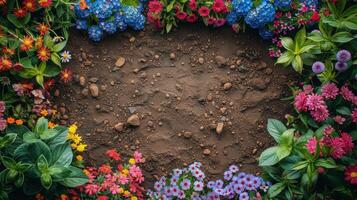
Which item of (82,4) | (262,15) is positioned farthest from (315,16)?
(82,4)

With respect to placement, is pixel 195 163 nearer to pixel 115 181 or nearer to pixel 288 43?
pixel 115 181

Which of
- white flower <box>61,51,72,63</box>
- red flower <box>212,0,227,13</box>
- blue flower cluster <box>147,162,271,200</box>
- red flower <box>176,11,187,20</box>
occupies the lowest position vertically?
blue flower cluster <box>147,162,271,200</box>

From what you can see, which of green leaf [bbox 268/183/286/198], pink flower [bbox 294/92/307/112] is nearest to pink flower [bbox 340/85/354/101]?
pink flower [bbox 294/92/307/112]

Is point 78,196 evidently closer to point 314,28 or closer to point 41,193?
point 41,193

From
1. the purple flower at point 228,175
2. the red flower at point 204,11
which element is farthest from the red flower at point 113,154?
the red flower at point 204,11

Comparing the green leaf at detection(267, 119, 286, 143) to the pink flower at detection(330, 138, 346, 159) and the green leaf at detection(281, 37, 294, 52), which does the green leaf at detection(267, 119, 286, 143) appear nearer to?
the pink flower at detection(330, 138, 346, 159)

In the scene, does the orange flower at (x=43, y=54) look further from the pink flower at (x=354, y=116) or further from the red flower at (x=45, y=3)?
the pink flower at (x=354, y=116)
